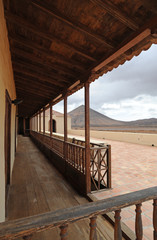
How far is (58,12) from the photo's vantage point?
1769 mm

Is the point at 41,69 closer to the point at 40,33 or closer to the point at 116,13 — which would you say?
the point at 40,33

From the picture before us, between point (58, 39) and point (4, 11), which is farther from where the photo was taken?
point (58, 39)

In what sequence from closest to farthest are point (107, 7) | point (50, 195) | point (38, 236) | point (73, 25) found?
point (107, 7) → point (73, 25) → point (38, 236) → point (50, 195)

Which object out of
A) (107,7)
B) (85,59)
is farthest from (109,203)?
(85,59)

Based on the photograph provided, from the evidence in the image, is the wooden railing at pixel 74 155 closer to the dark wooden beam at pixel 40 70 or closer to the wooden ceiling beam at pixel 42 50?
the dark wooden beam at pixel 40 70

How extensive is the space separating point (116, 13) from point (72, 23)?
0.58m

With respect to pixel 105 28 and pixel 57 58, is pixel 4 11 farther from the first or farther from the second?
pixel 105 28

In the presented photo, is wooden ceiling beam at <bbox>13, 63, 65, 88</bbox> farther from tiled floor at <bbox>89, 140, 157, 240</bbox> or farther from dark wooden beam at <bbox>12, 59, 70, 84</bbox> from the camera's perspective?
tiled floor at <bbox>89, 140, 157, 240</bbox>

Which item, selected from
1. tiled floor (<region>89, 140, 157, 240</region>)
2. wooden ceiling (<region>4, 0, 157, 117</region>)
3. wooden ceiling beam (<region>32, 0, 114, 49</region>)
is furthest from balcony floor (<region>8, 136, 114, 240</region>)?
wooden ceiling beam (<region>32, 0, 114, 49</region>)

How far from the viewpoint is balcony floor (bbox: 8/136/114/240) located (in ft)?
6.84

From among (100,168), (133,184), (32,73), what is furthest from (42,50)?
(133,184)

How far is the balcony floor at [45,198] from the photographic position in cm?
209

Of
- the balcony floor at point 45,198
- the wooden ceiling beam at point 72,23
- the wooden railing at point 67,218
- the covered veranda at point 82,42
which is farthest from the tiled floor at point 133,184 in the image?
the wooden ceiling beam at point 72,23

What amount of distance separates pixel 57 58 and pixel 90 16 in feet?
3.89
